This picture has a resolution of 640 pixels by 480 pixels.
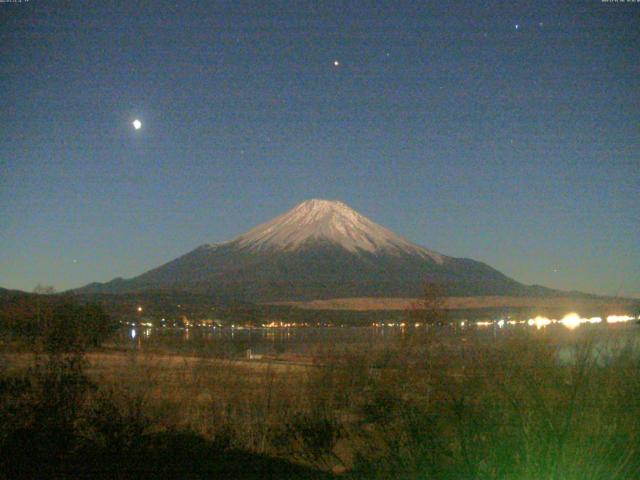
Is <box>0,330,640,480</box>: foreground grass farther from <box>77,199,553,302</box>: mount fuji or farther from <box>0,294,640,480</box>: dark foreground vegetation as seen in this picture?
<box>77,199,553,302</box>: mount fuji

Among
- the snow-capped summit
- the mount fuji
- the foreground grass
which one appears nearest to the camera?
the foreground grass

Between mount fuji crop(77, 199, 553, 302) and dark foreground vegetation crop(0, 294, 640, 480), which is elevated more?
mount fuji crop(77, 199, 553, 302)

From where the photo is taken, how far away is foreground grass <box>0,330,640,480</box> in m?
4.81

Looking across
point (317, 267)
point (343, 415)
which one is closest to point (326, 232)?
point (317, 267)

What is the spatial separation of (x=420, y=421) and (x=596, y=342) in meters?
1.57

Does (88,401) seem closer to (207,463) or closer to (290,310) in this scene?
(207,463)

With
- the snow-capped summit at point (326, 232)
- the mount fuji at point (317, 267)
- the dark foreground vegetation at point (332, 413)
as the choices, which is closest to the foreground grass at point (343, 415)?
the dark foreground vegetation at point (332, 413)

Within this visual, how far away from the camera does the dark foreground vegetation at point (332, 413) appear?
4828 mm

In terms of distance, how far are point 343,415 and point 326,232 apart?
449ft

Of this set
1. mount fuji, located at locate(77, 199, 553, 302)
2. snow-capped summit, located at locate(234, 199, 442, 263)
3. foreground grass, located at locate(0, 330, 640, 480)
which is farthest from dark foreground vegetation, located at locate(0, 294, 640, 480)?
snow-capped summit, located at locate(234, 199, 442, 263)

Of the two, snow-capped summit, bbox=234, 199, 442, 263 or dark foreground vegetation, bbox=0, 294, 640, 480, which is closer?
dark foreground vegetation, bbox=0, 294, 640, 480

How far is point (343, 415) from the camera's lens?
448 inches

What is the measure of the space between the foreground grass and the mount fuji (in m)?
74.2

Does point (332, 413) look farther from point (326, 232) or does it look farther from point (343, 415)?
point (326, 232)
